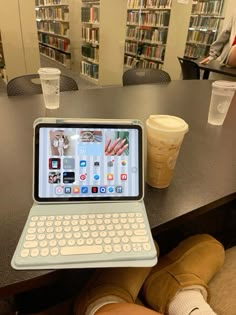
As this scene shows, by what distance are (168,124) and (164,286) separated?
1.40ft

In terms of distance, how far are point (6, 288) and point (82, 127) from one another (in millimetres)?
335

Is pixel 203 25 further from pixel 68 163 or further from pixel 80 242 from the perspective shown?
pixel 80 242

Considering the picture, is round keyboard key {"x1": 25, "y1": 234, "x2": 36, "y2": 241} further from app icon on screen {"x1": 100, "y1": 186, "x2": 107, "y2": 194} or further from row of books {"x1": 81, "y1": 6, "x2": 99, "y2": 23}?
row of books {"x1": 81, "y1": 6, "x2": 99, "y2": 23}

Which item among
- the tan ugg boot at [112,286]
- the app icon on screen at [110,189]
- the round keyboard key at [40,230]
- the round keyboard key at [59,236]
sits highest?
the app icon on screen at [110,189]

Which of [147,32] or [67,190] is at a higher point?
[147,32]

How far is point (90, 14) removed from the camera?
4.30m

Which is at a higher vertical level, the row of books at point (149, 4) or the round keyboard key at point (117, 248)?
the row of books at point (149, 4)

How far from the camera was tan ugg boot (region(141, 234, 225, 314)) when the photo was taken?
643 millimetres

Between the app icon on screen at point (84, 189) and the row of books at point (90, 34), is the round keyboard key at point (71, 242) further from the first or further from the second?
the row of books at point (90, 34)

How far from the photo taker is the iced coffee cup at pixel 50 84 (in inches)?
41.7

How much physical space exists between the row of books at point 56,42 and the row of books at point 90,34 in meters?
0.73

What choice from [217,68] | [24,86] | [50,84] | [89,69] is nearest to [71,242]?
[50,84]

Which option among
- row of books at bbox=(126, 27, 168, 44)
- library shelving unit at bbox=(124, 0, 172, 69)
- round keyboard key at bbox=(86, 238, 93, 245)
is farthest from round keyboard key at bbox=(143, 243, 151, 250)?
row of books at bbox=(126, 27, 168, 44)

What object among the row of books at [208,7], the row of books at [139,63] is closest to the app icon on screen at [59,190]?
the row of books at [139,63]
